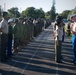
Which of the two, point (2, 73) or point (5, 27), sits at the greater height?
point (5, 27)

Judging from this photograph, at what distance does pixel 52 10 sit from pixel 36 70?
121m

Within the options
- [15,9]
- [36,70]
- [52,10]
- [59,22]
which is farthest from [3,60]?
[52,10]

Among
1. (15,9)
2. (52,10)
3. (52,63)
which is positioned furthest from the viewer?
(52,10)

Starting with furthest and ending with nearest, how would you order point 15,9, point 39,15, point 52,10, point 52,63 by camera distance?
point 52,10 < point 15,9 < point 39,15 < point 52,63

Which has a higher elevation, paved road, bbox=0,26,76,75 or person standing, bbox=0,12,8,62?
person standing, bbox=0,12,8,62

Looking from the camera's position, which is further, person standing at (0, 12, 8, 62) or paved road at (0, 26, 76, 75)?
person standing at (0, 12, 8, 62)

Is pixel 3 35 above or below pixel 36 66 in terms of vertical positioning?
above

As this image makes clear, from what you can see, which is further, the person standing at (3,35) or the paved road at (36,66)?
the person standing at (3,35)

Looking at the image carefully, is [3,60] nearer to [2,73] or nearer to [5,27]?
[5,27]

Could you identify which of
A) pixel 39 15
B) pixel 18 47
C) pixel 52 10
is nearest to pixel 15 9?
pixel 39 15

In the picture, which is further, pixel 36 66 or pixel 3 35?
pixel 3 35

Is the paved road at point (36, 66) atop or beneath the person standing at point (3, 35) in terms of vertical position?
beneath

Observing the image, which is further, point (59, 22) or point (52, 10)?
point (52, 10)

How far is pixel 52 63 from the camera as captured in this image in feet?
34.9
